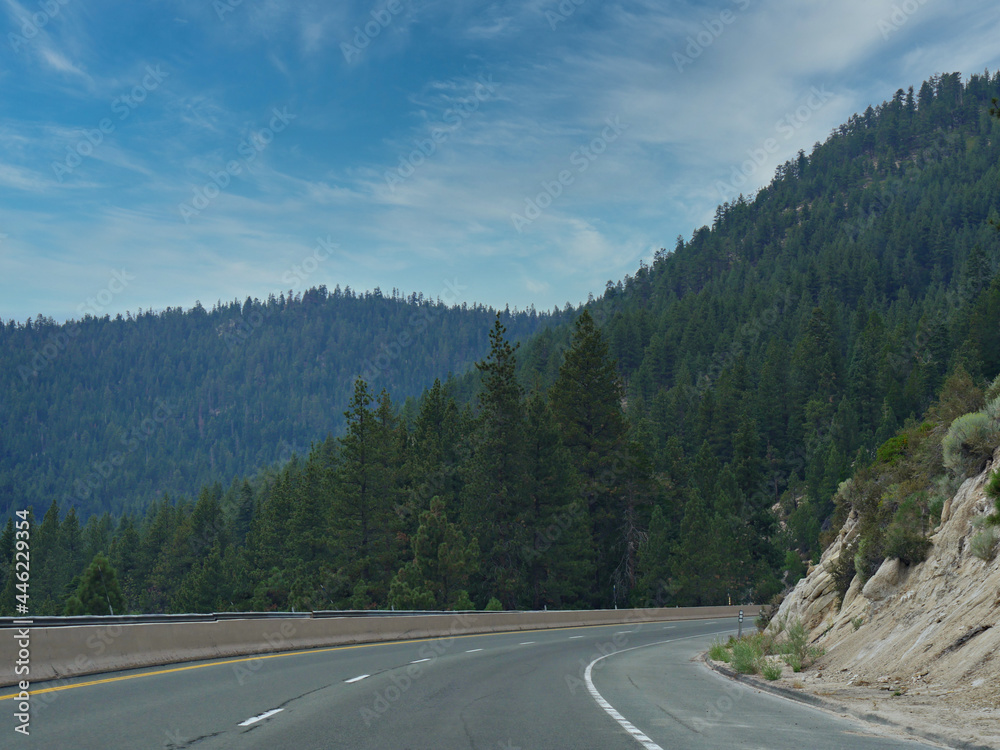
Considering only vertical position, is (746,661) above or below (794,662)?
below

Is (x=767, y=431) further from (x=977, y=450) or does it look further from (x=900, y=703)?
(x=900, y=703)

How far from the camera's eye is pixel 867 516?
2097cm

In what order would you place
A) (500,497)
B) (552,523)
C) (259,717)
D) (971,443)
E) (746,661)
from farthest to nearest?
(552,523), (500,497), (746,661), (971,443), (259,717)

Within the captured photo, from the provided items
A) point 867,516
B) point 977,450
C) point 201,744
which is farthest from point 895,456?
point 201,744

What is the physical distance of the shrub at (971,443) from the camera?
55.6 feet

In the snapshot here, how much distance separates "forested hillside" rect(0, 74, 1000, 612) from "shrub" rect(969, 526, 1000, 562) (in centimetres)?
375

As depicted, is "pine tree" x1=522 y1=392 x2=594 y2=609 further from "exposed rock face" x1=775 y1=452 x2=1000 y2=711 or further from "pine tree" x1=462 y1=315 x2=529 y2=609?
"exposed rock face" x1=775 y1=452 x2=1000 y2=711

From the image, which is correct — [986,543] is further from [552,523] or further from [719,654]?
[552,523]

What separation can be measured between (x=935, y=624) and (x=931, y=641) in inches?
23.9

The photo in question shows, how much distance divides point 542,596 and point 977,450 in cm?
4579

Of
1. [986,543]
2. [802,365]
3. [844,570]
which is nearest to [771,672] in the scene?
[986,543]

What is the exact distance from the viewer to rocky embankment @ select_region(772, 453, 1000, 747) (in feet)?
32.9

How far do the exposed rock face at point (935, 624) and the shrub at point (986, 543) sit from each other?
0.16 m

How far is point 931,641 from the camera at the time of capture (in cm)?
1297
